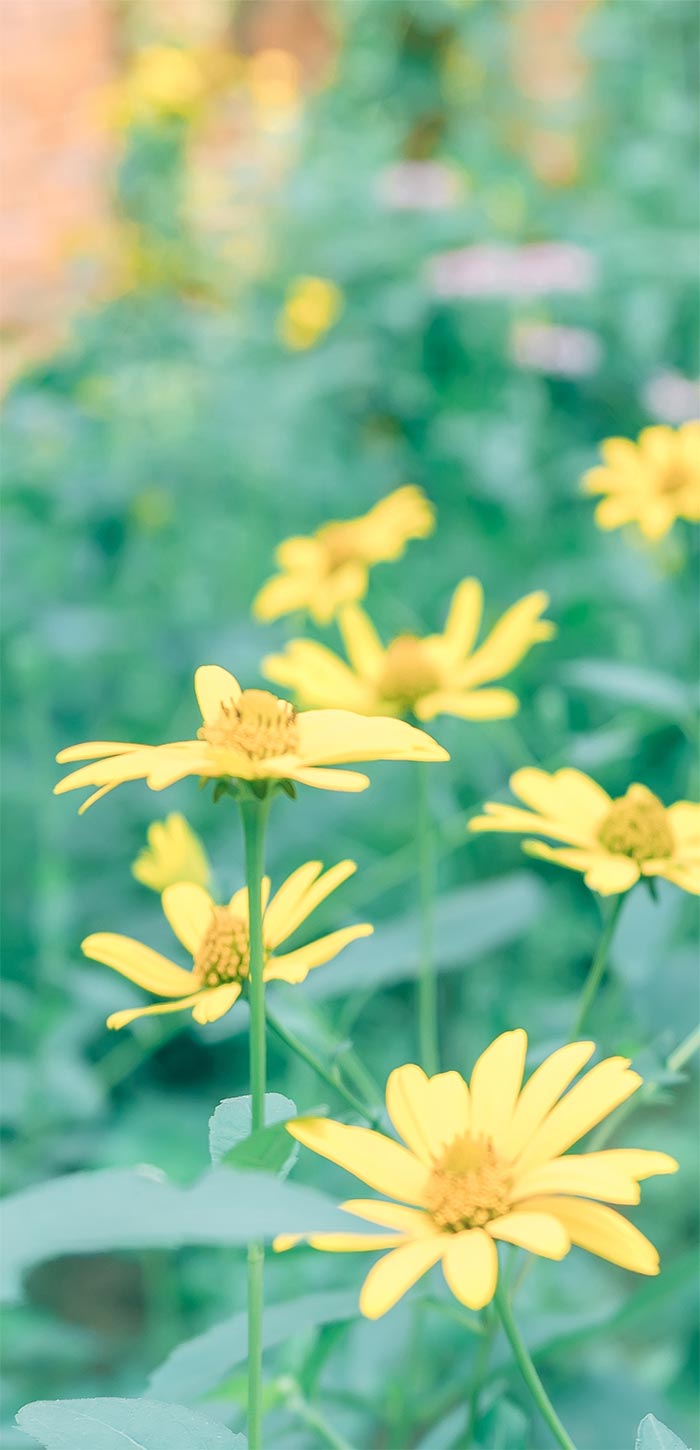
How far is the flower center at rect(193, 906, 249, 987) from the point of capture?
424mm

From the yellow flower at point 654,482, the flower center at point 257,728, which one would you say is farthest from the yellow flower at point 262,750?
the yellow flower at point 654,482

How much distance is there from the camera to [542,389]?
A: 148 centimetres

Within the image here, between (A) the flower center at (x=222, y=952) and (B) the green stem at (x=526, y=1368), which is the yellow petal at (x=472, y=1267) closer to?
(B) the green stem at (x=526, y=1368)

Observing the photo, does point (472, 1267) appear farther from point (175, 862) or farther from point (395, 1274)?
point (175, 862)

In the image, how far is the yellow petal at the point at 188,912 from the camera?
45 cm

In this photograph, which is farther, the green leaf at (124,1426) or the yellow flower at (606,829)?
the yellow flower at (606,829)

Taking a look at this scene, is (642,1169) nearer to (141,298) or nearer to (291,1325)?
(291,1325)

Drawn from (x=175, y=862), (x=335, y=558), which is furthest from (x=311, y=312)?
(x=175, y=862)

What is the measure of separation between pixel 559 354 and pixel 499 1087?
107 cm

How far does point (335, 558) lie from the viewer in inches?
36.7

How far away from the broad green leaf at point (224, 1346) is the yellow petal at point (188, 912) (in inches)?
4.8

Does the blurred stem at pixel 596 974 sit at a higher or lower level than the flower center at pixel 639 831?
lower

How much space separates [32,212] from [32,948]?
254cm

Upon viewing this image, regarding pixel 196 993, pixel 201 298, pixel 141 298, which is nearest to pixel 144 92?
pixel 141 298
